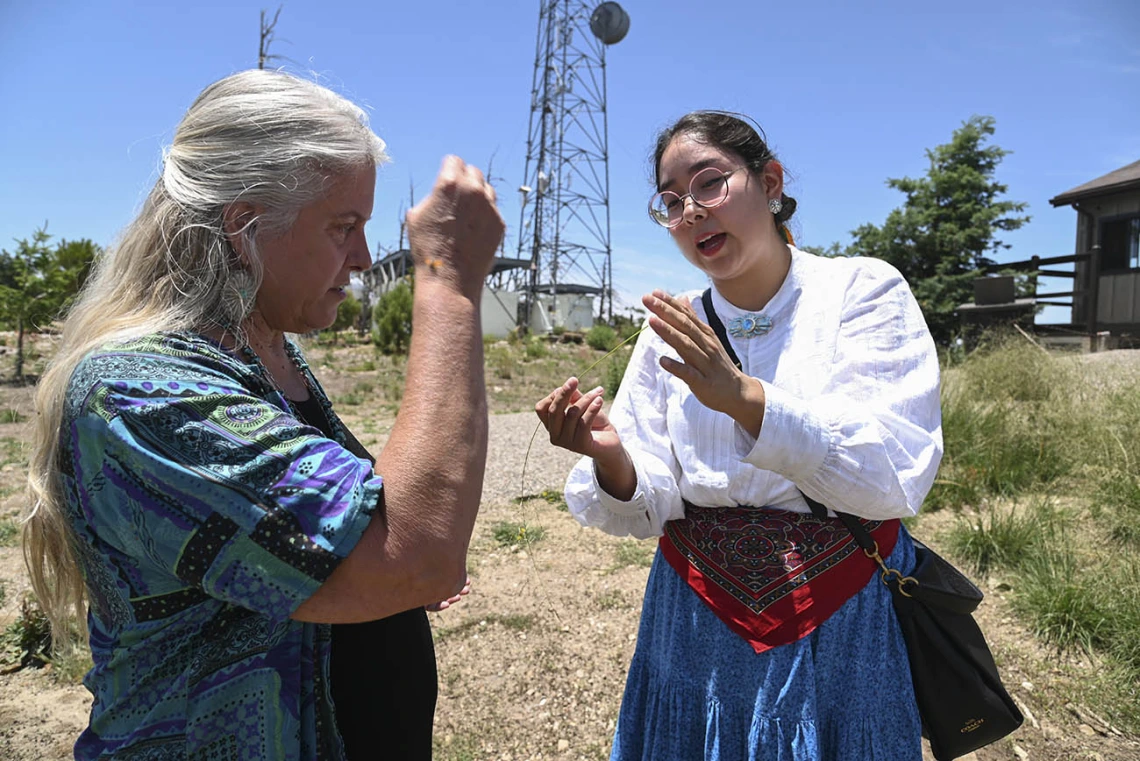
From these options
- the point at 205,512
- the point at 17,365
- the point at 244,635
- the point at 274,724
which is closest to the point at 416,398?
the point at 205,512

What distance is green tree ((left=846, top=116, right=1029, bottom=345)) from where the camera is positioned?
15.0 meters

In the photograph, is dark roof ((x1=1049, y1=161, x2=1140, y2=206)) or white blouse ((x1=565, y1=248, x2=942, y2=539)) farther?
dark roof ((x1=1049, y1=161, x2=1140, y2=206))

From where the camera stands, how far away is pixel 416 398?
1001 millimetres

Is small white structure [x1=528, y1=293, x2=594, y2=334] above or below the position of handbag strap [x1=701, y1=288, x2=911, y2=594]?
above

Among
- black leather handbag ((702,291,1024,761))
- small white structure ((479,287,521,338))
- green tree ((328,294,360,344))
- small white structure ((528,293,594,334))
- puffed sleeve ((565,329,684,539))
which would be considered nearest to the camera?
black leather handbag ((702,291,1024,761))

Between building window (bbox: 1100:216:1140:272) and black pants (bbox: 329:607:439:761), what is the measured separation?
50.6 feet

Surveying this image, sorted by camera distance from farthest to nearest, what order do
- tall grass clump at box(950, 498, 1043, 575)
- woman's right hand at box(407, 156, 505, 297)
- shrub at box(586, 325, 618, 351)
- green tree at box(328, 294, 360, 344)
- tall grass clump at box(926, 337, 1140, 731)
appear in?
green tree at box(328, 294, 360, 344), shrub at box(586, 325, 618, 351), tall grass clump at box(950, 498, 1043, 575), tall grass clump at box(926, 337, 1140, 731), woman's right hand at box(407, 156, 505, 297)

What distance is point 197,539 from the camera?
91cm

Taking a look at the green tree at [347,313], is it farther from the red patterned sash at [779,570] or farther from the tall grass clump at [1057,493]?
the red patterned sash at [779,570]

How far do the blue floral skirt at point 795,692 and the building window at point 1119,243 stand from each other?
14.7 m

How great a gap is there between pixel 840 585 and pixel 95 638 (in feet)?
4.72

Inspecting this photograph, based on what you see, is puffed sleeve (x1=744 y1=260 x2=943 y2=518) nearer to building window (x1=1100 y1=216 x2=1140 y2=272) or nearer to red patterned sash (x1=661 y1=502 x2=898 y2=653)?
red patterned sash (x1=661 y1=502 x2=898 y2=653)

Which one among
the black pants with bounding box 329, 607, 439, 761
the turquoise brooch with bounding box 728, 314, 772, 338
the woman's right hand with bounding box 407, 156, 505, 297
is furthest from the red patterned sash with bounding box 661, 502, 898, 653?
the woman's right hand with bounding box 407, 156, 505, 297

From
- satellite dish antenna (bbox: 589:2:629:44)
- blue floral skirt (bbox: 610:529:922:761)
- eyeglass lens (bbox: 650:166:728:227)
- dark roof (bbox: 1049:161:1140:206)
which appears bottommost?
blue floral skirt (bbox: 610:529:922:761)
